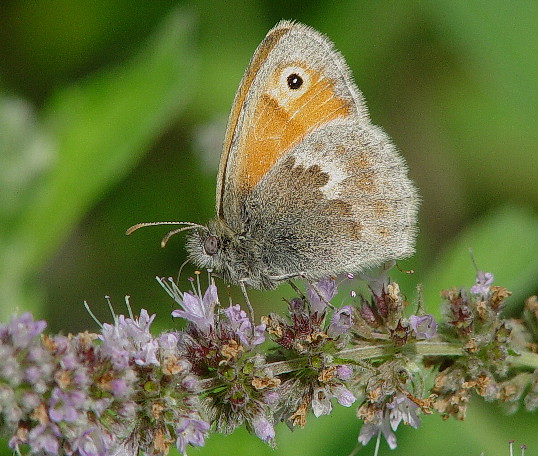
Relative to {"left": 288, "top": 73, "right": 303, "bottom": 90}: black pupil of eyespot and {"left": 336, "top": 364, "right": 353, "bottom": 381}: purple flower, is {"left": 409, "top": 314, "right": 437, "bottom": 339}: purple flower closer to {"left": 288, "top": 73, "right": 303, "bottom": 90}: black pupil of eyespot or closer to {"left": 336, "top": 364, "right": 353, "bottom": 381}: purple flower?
{"left": 336, "top": 364, "right": 353, "bottom": 381}: purple flower

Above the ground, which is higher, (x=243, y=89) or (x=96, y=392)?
(x=243, y=89)

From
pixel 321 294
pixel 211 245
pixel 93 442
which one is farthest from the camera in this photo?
pixel 211 245

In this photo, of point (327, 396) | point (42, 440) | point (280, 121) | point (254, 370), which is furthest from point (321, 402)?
point (280, 121)

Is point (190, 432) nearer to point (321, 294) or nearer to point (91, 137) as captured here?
point (321, 294)

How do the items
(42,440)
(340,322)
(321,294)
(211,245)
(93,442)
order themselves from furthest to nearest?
(211,245) < (321,294) < (340,322) < (93,442) < (42,440)

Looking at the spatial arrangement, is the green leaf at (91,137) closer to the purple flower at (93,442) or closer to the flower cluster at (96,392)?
the flower cluster at (96,392)

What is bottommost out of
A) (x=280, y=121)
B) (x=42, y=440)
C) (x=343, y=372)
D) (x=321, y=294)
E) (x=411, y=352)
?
(x=411, y=352)

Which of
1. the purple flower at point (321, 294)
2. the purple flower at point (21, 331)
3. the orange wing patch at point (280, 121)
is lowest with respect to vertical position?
the purple flower at point (321, 294)

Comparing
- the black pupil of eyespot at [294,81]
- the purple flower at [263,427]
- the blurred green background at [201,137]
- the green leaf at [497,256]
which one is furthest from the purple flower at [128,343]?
the green leaf at [497,256]
